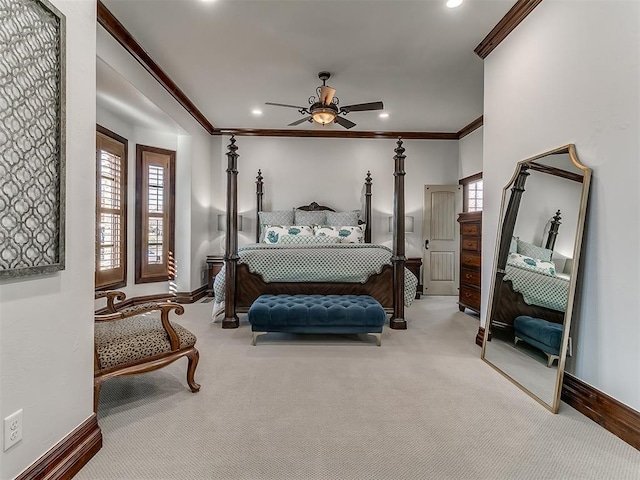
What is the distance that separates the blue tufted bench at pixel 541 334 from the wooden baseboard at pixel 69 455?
272 cm

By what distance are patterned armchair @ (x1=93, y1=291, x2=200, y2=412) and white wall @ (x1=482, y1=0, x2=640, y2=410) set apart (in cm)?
255

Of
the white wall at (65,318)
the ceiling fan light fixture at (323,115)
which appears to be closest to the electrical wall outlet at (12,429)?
the white wall at (65,318)

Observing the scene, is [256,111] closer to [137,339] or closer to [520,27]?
[520,27]

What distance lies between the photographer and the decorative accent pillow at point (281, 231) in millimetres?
5449

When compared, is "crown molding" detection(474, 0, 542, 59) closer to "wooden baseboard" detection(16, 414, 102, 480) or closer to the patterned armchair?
the patterned armchair

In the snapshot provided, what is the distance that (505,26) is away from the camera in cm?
300

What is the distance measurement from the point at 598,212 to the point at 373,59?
8.77ft

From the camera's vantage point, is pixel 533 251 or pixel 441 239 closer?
pixel 533 251

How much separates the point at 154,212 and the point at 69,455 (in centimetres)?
420

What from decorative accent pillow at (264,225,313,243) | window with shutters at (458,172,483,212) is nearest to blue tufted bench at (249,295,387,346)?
decorative accent pillow at (264,225,313,243)

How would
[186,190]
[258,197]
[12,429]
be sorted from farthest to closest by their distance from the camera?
[258,197] → [186,190] → [12,429]

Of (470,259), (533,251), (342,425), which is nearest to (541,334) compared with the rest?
(533,251)

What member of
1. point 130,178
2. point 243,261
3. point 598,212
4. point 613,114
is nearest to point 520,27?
point 613,114

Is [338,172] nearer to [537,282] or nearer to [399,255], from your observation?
[399,255]
